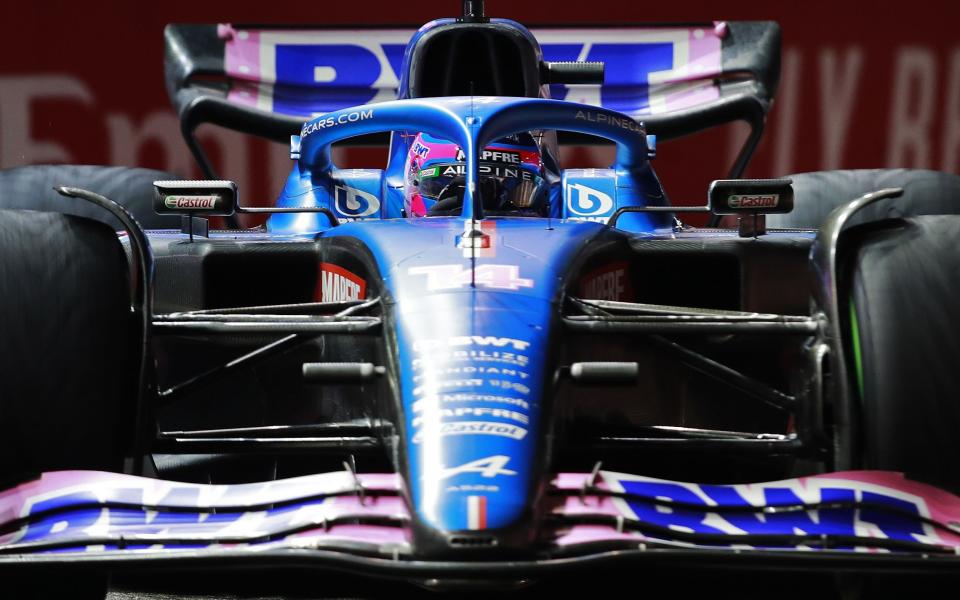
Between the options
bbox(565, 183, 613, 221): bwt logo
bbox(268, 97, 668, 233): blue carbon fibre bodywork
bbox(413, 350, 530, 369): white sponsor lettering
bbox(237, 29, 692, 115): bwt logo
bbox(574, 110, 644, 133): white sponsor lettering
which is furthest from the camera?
bbox(237, 29, 692, 115): bwt logo

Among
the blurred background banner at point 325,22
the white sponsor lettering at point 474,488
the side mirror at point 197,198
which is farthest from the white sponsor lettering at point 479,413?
the blurred background banner at point 325,22

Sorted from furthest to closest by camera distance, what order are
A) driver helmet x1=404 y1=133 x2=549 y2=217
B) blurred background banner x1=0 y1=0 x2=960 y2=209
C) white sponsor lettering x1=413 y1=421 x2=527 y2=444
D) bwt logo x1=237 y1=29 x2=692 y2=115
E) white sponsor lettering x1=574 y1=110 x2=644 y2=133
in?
blurred background banner x1=0 y1=0 x2=960 y2=209 → bwt logo x1=237 y1=29 x2=692 y2=115 → driver helmet x1=404 y1=133 x2=549 y2=217 → white sponsor lettering x1=574 y1=110 x2=644 y2=133 → white sponsor lettering x1=413 y1=421 x2=527 y2=444

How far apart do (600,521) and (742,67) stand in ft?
9.95

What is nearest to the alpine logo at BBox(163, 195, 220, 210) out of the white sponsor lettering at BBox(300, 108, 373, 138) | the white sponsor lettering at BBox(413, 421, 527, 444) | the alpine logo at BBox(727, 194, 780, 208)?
the white sponsor lettering at BBox(300, 108, 373, 138)

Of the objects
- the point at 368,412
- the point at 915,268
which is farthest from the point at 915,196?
the point at 368,412

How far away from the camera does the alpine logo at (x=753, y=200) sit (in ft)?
7.25

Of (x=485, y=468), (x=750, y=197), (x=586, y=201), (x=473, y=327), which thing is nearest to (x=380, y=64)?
(x=586, y=201)

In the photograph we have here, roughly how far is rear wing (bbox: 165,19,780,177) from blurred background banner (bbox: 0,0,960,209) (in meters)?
1.08

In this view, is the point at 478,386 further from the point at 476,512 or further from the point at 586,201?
the point at 586,201

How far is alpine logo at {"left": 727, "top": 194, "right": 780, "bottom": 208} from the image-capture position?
7.25ft

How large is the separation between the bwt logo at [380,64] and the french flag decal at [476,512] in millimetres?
3014

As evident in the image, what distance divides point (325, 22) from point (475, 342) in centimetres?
406

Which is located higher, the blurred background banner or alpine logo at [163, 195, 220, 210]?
the blurred background banner

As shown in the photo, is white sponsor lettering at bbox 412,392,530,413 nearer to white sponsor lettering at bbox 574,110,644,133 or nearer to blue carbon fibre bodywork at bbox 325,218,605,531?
blue carbon fibre bodywork at bbox 325,218,605,531
